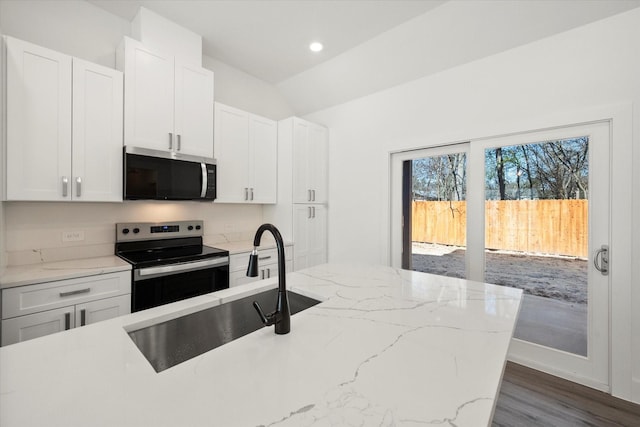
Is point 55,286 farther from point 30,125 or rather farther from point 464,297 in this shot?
point 464,297

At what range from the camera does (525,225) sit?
241 centimetres

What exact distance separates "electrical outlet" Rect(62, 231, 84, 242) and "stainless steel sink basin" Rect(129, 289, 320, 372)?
1.79 meters

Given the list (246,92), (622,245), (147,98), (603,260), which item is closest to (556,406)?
(603,260)

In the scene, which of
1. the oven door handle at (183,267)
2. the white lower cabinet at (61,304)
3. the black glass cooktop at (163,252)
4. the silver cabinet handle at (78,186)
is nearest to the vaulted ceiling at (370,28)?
the silver cabinet handle at (78,186)

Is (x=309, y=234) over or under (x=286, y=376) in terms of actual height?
over

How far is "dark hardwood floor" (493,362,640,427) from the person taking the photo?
1.73 meters

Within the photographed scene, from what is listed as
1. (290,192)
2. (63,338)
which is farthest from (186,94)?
(63,338)

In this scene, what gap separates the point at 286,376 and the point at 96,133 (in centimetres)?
230

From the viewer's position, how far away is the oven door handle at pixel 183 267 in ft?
6.55

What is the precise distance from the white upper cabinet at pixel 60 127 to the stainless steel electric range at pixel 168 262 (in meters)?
0.49

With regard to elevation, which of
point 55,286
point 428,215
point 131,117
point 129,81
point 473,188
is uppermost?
point 129,81

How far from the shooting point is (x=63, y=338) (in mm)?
851

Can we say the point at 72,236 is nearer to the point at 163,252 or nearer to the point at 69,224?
the point at 69,224

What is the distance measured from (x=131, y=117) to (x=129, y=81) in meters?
0.28
